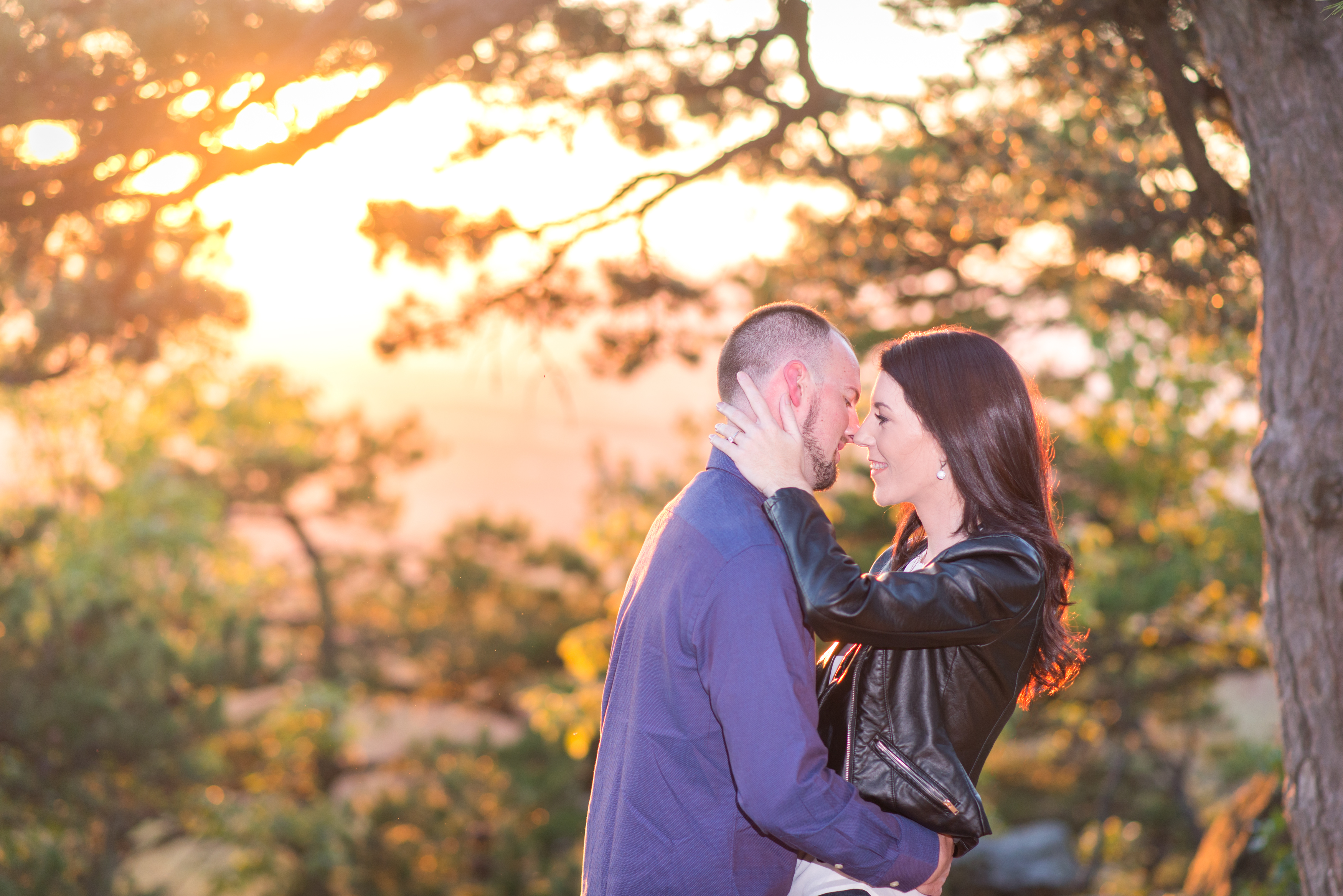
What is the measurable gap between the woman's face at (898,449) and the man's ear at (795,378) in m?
0.21

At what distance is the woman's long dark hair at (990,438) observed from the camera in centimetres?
242

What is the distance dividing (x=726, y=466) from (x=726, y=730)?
614mm

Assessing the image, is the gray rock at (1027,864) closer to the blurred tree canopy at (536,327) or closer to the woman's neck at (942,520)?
the blurred tree canopy at (536,327)

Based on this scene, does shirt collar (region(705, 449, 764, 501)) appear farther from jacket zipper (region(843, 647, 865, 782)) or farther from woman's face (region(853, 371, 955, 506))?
jacket zipper (region(843, 647, 865, 782))

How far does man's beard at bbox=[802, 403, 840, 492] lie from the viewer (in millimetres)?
2418

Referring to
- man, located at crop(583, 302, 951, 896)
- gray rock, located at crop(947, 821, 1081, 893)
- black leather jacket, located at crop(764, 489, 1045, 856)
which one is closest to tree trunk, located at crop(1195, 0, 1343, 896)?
black leather jacket, located at crop(764, 489, 1045, 856)

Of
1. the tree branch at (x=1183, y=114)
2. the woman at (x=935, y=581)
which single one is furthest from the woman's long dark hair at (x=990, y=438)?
the tree branch at (x=1183, y=114)

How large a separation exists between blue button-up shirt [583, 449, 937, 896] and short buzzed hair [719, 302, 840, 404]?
28cm

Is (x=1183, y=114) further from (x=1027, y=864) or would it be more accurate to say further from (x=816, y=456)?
(x=1027, y=864)

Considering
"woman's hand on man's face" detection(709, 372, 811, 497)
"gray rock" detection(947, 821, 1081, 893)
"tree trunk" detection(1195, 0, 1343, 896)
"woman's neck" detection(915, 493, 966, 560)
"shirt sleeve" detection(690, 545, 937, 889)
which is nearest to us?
"shirt sleeve" detection(690, 545, 937, 889)

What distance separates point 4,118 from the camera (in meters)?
3.99

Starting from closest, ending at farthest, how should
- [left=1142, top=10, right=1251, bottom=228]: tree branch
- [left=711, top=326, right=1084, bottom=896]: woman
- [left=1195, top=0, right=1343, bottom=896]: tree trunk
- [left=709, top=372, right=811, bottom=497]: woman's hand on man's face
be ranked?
[left=711, top=326, right=1084, bottom=896]: woman < [left=709, top=372, right=811, bottom=497]: woman's hand on man's face < [left=1195, top=0, right=1343, bottom=896]: tree trunk < [left=1142, top=10, right=1251, bottom=228]: tree branch

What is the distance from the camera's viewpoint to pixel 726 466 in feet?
7.77

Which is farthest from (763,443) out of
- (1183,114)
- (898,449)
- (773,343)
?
(1183,114)
